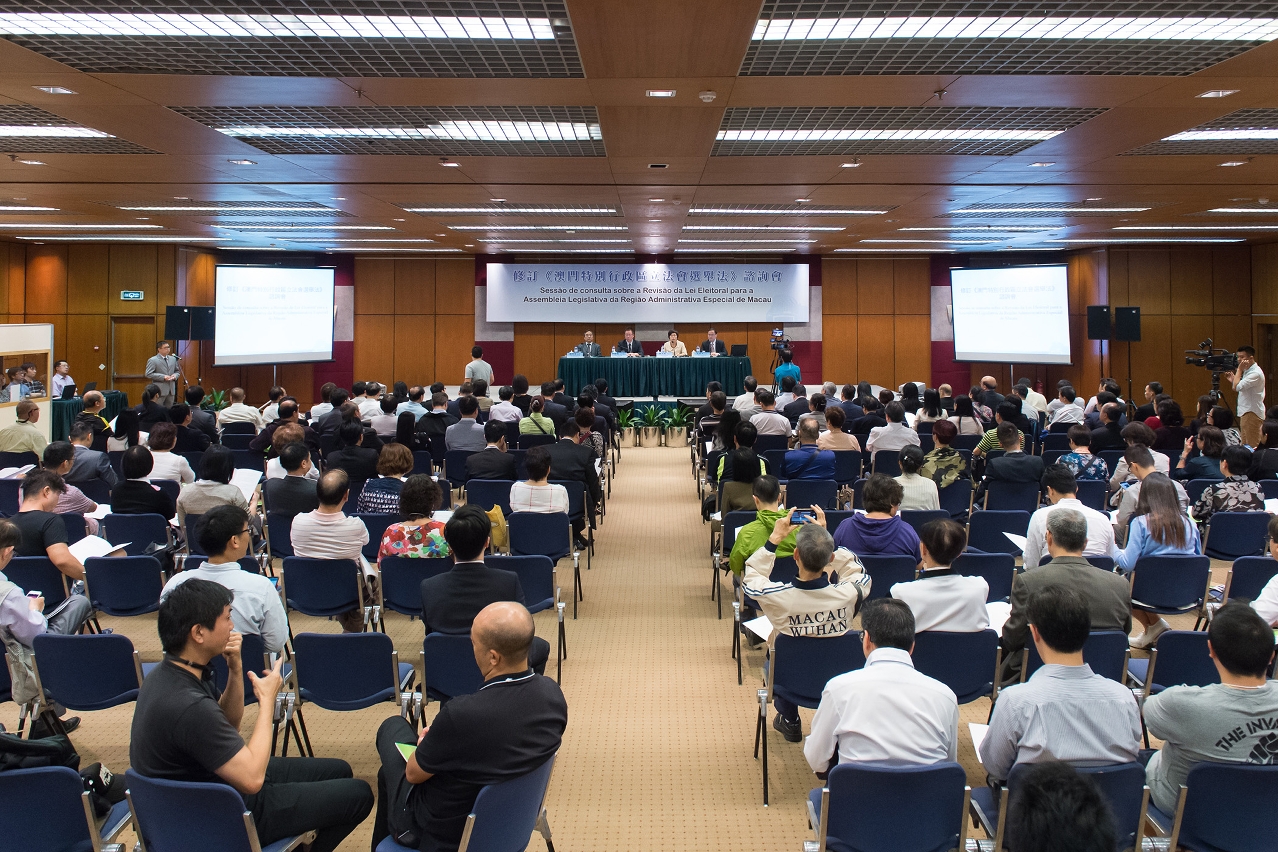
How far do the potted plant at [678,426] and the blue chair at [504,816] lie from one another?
13.3 m

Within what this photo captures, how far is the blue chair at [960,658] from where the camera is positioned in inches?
145

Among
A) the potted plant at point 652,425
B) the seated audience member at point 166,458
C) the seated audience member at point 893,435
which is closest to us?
the seated audience member at point 166,458

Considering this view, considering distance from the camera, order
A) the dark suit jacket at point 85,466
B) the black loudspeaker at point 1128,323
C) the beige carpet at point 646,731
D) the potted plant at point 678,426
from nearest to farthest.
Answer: the beige carpet at point 646,731 → the dark suit jacket at point 85,466 → the potted plant at point 678,426 → the black loudspeaker at point 1128,323

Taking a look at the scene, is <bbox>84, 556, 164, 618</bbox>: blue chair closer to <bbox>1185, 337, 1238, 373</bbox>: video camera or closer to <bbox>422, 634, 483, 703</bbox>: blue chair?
<bbox>422, 634, 483, 703</bbox>: blue chair

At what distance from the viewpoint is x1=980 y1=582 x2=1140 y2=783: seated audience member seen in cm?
262

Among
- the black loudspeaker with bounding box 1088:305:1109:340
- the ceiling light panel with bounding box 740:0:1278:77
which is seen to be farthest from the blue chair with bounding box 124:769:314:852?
the black loudspeaker with bounding box 1088:305:1109:340

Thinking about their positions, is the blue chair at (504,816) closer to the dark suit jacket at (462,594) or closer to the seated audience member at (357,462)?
the dark suit jacket at (462,594)

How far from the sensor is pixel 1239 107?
260 inches

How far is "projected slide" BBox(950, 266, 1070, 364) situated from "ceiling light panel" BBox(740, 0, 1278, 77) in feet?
43.5

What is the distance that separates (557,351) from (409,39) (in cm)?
1618

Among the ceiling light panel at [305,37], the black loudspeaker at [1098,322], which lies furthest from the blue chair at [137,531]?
the black loudspeaker at [1098,322]

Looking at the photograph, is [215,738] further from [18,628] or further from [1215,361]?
[1215,361]

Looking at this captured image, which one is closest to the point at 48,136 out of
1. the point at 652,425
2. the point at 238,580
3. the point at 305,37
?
the point at 305,37

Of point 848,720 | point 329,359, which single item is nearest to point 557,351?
point 329,359
